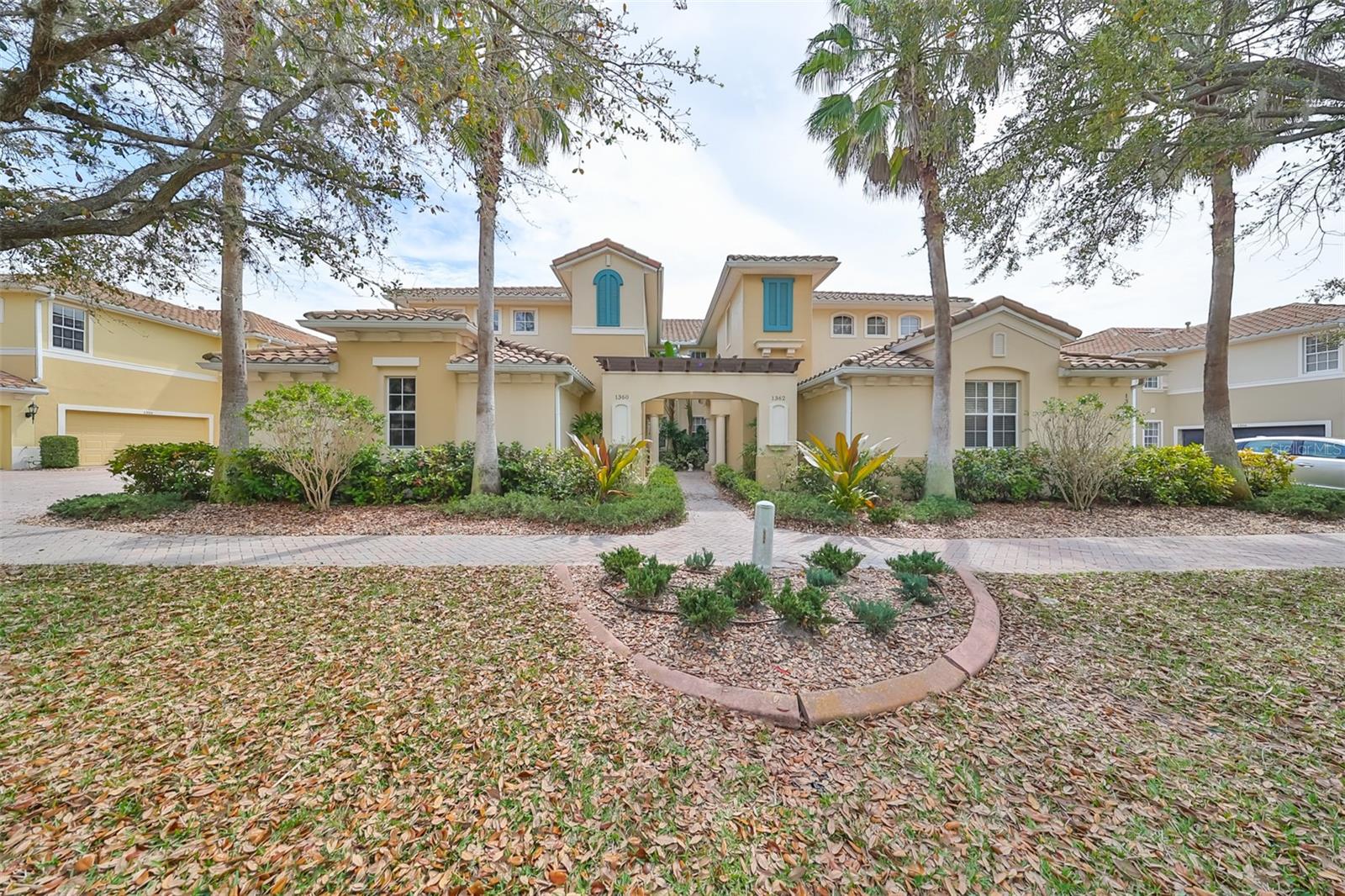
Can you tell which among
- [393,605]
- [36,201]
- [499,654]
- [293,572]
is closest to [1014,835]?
[499,654]

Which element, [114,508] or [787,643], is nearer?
[787,643]

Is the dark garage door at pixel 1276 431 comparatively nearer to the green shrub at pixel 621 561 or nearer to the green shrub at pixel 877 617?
the green shrub at pixel 877 617

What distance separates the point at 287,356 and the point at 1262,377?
112 ft

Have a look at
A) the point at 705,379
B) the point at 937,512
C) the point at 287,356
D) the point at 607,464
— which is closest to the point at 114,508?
the point at 287,356

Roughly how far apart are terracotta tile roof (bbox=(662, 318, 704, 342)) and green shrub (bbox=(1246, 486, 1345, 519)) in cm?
2169

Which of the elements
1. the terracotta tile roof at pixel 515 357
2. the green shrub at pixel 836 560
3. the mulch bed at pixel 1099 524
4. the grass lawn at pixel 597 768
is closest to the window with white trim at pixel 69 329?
the terracotta tile roof at pixel 515 357

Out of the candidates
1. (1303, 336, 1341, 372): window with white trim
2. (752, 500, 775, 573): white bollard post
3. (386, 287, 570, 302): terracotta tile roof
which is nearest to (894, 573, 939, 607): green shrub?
(752, 500, 775, 573): white bollard post

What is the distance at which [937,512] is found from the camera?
1012 cm

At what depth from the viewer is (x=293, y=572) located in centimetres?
621

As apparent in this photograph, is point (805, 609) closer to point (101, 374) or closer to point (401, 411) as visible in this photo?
point (401, 411)

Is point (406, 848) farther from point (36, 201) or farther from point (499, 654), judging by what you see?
point (36, 201)

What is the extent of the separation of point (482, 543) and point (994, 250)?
9959mm

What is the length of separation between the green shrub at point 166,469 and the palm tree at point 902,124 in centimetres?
1524

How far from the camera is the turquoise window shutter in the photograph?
17.5 metres
